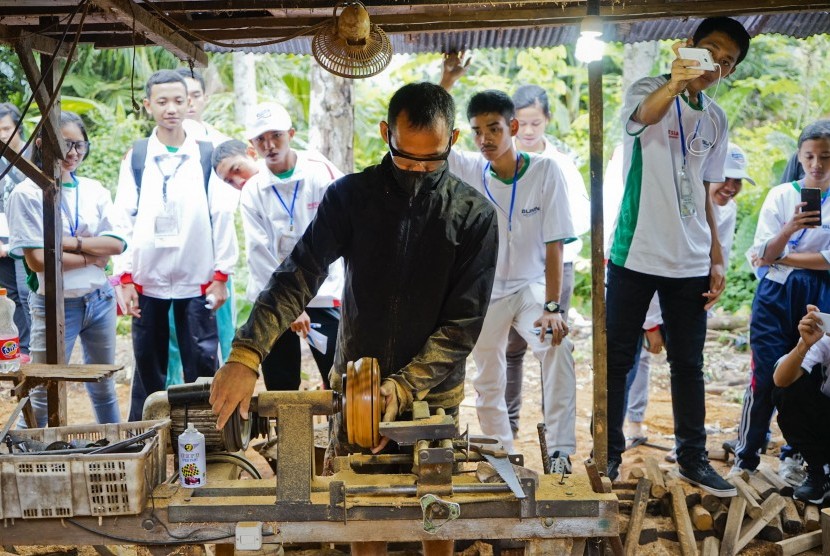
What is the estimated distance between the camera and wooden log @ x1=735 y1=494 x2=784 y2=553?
4.46m

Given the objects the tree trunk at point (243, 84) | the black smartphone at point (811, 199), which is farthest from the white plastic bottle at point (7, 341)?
the tree trunk at point (243, 84)

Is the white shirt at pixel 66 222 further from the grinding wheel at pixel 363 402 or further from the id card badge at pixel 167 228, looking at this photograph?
the grinding wheel at pixel 363 402

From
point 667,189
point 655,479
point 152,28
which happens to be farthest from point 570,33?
point 655,479

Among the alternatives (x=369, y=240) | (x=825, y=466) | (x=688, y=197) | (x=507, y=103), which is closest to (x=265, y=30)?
(x=507, y=103)

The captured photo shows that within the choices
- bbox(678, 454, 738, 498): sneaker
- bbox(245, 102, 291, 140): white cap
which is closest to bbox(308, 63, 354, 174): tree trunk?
bbox(245, 102, 291, 140): white cap

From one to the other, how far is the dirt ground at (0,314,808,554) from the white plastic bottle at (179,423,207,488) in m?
2.80

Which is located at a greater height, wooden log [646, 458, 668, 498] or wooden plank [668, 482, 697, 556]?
wooden log [646, 458, 668, 498]

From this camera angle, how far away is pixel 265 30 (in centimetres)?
508

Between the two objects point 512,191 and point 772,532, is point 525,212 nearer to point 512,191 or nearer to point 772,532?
point 512,191

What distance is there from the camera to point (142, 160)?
19.1ft

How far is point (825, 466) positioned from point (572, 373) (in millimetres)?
1745

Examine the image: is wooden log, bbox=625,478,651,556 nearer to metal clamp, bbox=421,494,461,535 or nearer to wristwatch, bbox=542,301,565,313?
wristwatch, bbox=542,301,565,313

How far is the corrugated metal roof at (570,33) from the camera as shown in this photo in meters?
5.18

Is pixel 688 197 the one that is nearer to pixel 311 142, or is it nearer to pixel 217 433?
pixel 217 433
